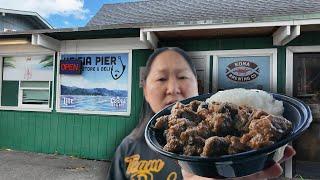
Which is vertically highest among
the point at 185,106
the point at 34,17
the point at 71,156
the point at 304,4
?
the point at 34,17

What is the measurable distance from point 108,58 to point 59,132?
212cm

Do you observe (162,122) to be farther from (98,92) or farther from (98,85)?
(98,92)

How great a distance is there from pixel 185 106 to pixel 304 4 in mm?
5443

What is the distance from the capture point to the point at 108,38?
15.1ft

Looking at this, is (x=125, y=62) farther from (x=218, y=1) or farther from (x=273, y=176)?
(x=273, y=176)

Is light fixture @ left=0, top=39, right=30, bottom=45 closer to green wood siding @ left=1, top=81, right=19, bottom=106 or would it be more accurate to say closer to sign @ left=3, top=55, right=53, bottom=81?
sign @ left=3, top=55, right=53, bottom=81

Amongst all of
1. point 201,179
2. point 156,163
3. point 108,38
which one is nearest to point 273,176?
point 201,179

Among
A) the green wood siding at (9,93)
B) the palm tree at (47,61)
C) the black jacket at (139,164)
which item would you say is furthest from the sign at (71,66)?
the black jacket at (139,164)

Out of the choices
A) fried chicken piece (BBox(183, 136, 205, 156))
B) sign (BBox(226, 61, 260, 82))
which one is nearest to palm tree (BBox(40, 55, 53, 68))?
sign (BBox(226, 61, 260, 82))

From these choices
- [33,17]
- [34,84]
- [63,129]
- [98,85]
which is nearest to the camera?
[98,85]

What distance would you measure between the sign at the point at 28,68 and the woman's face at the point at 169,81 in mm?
5662

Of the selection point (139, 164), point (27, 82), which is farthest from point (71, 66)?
point (139, 164)

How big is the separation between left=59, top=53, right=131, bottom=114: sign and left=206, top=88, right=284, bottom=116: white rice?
4.04 m

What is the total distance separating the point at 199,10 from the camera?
6.13 metres
